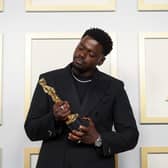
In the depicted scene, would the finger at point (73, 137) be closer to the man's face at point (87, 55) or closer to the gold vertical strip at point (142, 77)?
the man's face at point (87, 55)

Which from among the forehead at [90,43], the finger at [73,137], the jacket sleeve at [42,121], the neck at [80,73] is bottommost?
the finger at [73,137]

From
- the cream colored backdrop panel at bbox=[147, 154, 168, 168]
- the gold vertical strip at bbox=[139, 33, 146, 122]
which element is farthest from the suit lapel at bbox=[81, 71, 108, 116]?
the cream colored backdrop panel at bbox=[147, 154, 168, 168]

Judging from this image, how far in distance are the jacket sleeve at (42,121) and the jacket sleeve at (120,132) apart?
133mm

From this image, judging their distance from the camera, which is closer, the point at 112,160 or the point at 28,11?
the point at 112,160

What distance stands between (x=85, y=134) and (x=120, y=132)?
0.13m

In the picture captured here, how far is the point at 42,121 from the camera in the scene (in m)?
1.04

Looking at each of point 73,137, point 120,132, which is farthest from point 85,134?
point 120,132

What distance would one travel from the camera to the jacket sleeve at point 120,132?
1.06 meters

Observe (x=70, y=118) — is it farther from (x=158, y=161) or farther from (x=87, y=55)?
(x=158, y=161)

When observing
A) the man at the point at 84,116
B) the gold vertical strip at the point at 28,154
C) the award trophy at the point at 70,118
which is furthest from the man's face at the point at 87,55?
the gold vertical strip at the point at 28,154

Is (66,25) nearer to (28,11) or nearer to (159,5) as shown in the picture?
(28,11)

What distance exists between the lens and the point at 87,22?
152cm

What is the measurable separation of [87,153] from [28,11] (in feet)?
2.27

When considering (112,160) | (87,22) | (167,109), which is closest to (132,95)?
(167,109)
